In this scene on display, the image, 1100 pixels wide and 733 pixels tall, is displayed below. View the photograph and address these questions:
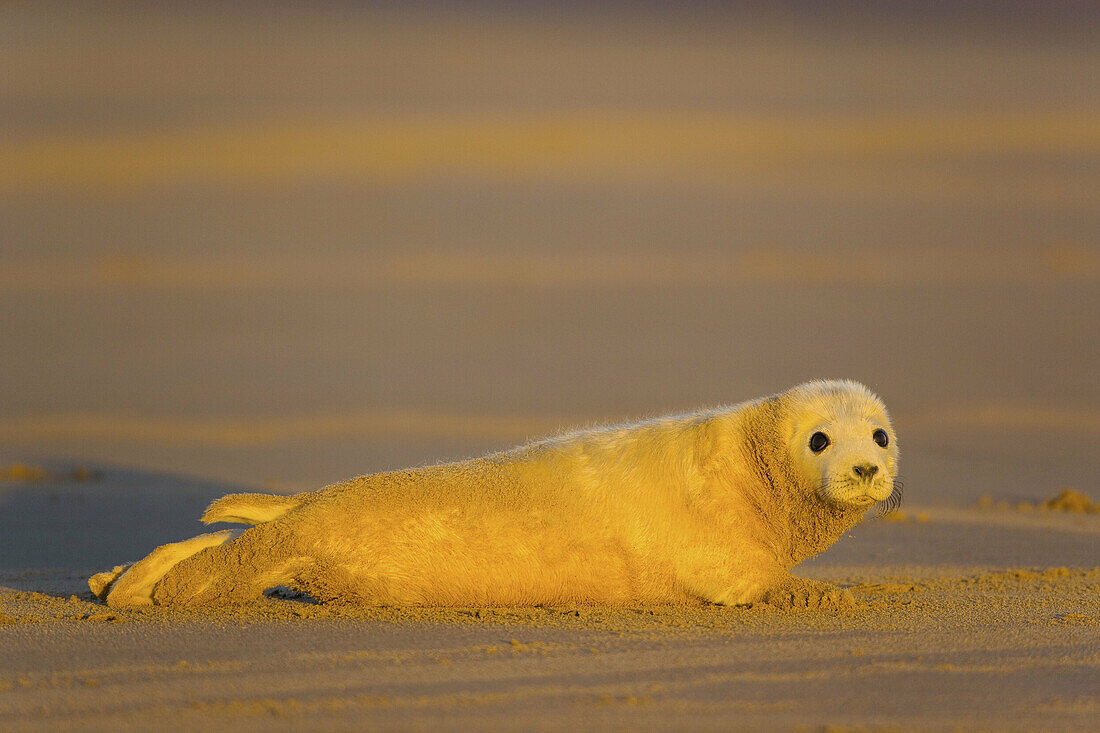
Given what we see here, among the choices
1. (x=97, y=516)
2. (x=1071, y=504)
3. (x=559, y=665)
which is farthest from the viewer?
(x=1071, y=504)

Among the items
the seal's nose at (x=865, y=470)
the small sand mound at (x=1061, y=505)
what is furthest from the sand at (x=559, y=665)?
the small sand mound at (x=1061, y=505)

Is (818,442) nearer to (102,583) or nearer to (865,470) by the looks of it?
(865,470)

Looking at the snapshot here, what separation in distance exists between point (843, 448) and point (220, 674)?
278cm

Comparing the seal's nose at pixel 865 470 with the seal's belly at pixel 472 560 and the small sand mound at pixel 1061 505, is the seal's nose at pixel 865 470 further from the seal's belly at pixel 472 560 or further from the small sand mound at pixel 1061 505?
the small sand mound at pixel 1061 505

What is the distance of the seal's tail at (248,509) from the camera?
20.5 ft

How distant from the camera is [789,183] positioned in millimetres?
21359

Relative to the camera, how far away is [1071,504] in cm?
1002

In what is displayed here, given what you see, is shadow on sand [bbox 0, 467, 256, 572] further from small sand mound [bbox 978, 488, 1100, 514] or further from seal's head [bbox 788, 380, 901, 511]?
small sand mound [bbox 978, 488, 1100, 514]

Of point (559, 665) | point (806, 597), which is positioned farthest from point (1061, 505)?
point (559, 665)

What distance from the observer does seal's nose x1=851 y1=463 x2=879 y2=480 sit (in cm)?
617

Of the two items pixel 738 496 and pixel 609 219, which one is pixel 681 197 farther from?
pixel 738 496

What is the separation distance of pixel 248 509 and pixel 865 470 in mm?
2627

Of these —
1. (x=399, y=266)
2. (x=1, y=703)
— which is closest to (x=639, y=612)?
(x=1, y=703)

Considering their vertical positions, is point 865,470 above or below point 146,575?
above
